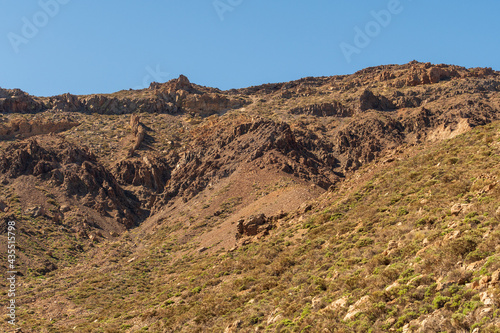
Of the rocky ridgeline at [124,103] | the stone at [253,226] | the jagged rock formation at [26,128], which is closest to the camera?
the stone at [253,226]

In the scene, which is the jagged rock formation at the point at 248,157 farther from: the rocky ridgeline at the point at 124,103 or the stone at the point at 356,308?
the stone at the point at 356,308

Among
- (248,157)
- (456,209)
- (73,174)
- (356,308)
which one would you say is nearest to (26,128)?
(73,174)

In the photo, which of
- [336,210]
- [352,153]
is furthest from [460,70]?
[336,210]

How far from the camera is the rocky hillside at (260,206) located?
1803 cm

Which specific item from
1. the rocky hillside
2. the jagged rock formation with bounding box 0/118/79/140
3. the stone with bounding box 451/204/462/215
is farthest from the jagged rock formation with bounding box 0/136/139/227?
the stone with bounding box 451/204/462/215

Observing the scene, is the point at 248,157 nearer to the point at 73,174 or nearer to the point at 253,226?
the point at 73,174

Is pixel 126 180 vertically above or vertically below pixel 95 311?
above

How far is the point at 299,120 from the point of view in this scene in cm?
10625

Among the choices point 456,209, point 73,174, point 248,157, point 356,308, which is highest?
point 73,174

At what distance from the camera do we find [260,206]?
2205 inches

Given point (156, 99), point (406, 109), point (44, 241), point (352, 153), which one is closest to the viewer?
point (44, 241)

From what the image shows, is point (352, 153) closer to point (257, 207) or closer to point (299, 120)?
point (299, 120)

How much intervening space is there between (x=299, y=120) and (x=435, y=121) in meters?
30.0

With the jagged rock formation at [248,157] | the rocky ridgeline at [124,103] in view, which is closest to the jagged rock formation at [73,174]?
the jagged rock formation at [248,157]
